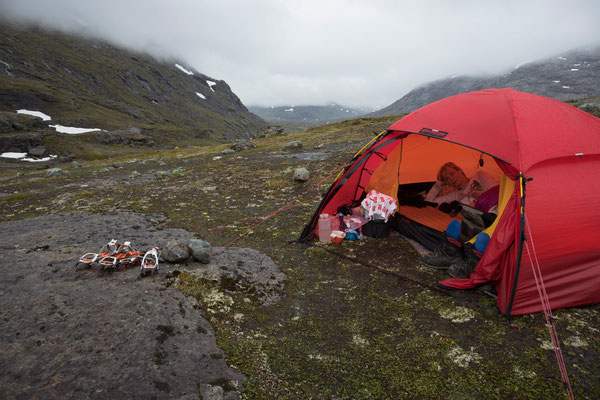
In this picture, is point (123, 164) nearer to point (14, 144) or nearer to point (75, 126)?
point (14, 144)

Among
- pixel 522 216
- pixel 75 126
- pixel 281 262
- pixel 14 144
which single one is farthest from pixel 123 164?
pixel 75 126

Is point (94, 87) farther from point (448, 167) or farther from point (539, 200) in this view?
point (539, 200)

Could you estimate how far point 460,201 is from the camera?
31.0 ft

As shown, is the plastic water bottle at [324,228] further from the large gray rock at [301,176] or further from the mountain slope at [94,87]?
the mountain slope at [94,87]

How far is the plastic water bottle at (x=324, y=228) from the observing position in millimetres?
8312

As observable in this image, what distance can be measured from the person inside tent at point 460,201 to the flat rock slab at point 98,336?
17.5 ft

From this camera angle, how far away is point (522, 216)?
5203mm

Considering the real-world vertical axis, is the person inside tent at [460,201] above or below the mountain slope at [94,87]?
below

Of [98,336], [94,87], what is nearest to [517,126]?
[98,336]

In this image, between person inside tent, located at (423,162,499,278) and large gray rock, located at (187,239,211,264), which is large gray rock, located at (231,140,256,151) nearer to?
person inside tent, located at (423,162,499,278)

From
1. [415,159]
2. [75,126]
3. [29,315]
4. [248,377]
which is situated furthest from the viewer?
[75,126]

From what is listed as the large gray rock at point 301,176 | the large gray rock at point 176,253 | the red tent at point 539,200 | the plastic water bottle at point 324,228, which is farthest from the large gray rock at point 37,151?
the red tent at point 539,200

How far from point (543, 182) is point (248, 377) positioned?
255 inches

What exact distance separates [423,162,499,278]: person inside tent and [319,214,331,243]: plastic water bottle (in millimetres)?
2730
